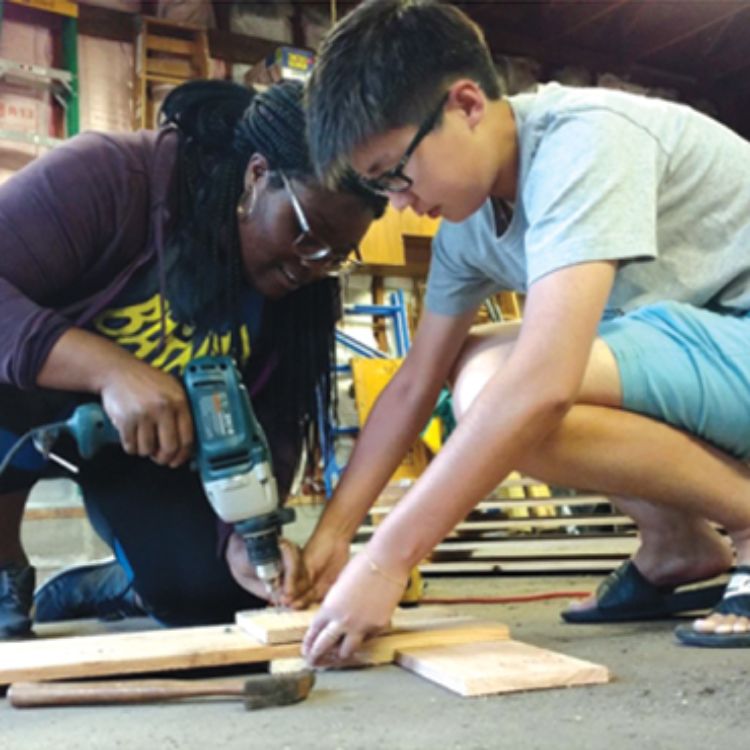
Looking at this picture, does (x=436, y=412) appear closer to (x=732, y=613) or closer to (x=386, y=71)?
(x=732, y=613)

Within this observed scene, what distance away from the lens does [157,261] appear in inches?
71.9

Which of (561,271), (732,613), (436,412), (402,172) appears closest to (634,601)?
(732,613)

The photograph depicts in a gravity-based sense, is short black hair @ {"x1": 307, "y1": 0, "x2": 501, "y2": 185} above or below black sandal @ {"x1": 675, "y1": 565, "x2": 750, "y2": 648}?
above

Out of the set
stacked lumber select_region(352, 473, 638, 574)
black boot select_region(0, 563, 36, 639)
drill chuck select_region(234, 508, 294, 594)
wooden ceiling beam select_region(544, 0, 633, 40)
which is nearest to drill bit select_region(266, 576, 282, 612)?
drill chuck select_region(234, 508, 294, 594)

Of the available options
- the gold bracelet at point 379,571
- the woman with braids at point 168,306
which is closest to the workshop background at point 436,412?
the gold bracelet at point 379,571

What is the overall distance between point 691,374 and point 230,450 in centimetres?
77

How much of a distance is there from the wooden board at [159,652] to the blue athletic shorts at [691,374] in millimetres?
436

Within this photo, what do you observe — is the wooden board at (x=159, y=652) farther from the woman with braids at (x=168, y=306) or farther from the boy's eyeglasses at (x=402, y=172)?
the boy's eyeglasses at (x=402, y=172)

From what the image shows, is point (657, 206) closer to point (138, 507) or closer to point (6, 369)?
point (6, 369)

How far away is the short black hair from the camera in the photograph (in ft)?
4.36

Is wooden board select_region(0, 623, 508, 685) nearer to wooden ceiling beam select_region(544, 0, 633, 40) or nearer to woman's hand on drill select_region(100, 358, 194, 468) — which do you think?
woman's hand on drill select_region(100, 358, 194, 468)

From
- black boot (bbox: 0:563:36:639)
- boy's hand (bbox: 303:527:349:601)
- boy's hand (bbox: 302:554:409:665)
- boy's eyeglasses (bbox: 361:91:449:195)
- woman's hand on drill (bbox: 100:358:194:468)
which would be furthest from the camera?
black boot (bbox: 0:563:36:639)

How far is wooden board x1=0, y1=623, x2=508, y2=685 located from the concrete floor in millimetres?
56

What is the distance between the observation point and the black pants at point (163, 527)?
1990mm
